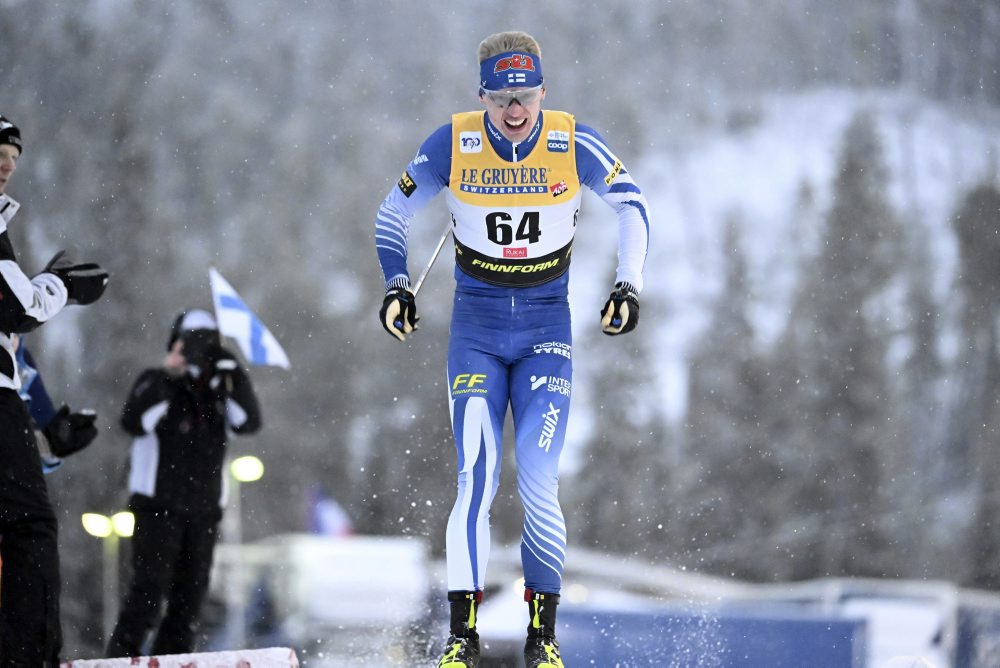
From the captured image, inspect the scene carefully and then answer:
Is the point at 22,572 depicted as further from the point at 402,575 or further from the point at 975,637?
the point at 402,575

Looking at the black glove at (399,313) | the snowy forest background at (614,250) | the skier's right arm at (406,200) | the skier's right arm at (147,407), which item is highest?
the snowy forest background at (614,250)

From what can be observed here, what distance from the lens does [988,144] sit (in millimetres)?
38938

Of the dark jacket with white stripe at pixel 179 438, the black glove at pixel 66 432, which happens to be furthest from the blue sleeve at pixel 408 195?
the dark jacket with white stripe at pixel 179 438

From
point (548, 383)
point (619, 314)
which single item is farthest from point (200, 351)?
point (619, 314)

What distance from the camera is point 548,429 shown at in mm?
4336

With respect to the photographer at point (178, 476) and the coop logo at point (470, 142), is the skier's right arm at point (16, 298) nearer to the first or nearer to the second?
the coop logo at point (470, 142)

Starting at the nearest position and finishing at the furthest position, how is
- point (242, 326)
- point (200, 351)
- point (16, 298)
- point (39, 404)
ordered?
point (16, 298)
point (39, 404)
point (200, 351)
point (242, 326)

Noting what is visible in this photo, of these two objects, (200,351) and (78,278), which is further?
(200,351)

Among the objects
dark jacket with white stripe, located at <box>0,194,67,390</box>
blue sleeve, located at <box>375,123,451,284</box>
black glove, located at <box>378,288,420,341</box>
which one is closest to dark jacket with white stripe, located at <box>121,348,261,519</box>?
dark jacket with white stripe, located at <box>0,194,67,390</box>

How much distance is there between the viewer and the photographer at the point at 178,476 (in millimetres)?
5820

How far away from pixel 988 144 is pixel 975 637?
34.5 m

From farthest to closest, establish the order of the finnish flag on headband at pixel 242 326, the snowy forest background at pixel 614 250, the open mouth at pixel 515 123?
the snowy forest background at pixel 614 250, the finnish flag on headband at pixel 242 326, the open mouth at pixel 515 123

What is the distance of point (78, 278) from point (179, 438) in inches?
65.2

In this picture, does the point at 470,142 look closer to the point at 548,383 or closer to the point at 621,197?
the point at 621,197
